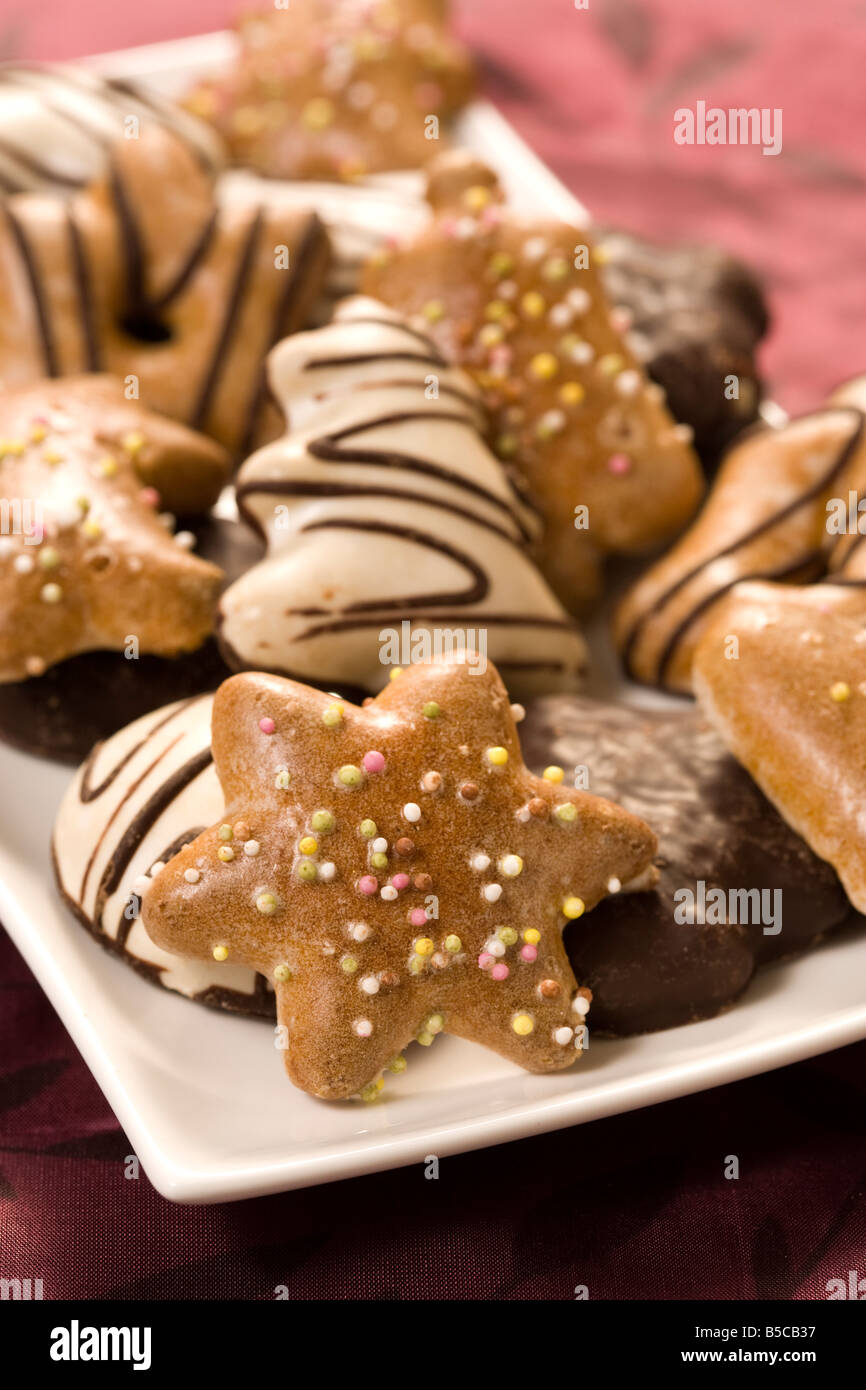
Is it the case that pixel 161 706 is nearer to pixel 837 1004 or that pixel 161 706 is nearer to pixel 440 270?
pixel 440 270

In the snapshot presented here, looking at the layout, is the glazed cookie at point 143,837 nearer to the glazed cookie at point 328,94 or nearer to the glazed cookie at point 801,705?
the glazed cookie at point 801,705

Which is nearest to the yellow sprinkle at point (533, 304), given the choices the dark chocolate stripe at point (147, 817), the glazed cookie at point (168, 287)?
the glazed cookie at point (168, 287)

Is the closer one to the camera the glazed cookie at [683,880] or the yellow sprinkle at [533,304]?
the glazed cookie at [683,880]

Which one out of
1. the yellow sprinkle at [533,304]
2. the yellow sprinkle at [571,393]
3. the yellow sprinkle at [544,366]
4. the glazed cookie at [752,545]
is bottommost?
the glazed cookie at [752,545]

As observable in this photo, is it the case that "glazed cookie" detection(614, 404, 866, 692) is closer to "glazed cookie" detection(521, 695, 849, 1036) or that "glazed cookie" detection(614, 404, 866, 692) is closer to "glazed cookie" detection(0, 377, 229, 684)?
"glazed cookie" detection(521, 695, 849, 1036)

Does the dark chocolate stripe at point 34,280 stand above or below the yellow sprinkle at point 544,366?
above

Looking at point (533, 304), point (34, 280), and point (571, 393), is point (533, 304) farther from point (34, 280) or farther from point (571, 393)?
point (34, 280)

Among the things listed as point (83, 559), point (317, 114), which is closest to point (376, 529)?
point (83, 559)

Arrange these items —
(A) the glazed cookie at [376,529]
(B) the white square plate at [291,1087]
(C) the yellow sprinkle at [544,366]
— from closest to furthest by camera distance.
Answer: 1. (B) the white square plate at [291,1087]
2. (A) the glazed cookie at [376,529]
3. (C) the yellow sprinkle at [544,366]
